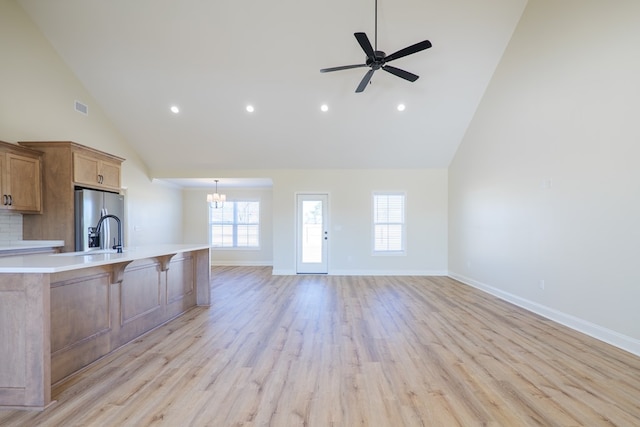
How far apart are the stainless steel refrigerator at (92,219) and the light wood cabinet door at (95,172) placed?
163 millimetres

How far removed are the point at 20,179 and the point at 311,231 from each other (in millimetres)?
5165

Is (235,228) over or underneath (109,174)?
underneath

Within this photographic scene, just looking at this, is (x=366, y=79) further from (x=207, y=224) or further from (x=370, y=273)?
(x=207, y=224)

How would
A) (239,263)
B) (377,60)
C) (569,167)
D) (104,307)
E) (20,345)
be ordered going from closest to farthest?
(20,345) < (104,307) < (377,60) < (569,167) < (239,263)

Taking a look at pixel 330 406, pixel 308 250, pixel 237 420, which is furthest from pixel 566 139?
pixel 308 250

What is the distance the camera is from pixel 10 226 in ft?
13.7

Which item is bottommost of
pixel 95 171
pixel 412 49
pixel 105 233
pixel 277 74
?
pixel 105 233

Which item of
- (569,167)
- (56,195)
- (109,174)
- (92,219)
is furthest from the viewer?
(109,174)

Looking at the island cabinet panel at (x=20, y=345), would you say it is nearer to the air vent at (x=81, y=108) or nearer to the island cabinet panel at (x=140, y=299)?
the island cabinet panel at (x=140, y=299)

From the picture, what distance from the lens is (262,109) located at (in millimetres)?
5730

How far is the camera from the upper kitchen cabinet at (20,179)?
3.76 m

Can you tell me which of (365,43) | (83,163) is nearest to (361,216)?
(365,43)

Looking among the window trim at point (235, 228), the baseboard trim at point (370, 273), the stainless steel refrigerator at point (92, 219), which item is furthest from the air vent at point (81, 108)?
the baseboard trim at point (370, 273)

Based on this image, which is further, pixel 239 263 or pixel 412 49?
pixel 239 263
